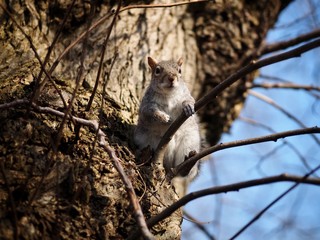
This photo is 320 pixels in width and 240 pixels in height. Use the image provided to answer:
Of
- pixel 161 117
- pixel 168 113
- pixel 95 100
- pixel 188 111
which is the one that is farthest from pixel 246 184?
pixel 168 113

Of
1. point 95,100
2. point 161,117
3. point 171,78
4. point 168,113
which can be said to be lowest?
point 95,100

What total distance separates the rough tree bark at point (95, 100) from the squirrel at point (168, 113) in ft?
0.43

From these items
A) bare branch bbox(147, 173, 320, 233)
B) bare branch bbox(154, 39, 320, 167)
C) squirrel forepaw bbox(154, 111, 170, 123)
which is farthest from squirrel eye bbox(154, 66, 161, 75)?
bare branch bbox(147, 173, 320, 233)

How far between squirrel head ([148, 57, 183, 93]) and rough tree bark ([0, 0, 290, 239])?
0.16 metres

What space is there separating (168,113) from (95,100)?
Result: 0.73 meters

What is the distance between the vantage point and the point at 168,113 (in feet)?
11.7

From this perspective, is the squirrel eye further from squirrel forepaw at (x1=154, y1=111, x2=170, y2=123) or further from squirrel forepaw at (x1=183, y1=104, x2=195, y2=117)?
squirrel forepaw at (x1=183, y1=104, x2=195, y2=117)

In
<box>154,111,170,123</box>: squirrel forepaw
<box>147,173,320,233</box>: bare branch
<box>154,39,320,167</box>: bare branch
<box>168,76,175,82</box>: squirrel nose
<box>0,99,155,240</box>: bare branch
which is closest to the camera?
<box>147,173,320,233</box>: bare branch

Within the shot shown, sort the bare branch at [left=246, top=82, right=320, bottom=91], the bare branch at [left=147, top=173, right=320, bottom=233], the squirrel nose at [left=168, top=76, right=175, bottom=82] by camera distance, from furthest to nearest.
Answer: the bare branch at [left=246, top=82, right=320, bottom=91] < the squirrel nose at [left=168, top=76, right=175, bottom=82] < the bare branch at [left=147, top=173, right=320, bottom=233]

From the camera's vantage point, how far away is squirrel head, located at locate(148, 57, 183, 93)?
11.6 feet

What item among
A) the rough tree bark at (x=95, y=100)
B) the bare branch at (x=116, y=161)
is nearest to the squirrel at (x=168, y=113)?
the rough tree bark at (x=95, y=100)

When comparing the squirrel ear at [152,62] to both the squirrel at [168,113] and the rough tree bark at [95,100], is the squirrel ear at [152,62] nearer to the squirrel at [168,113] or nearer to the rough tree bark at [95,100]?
the squirrel at [168,113]

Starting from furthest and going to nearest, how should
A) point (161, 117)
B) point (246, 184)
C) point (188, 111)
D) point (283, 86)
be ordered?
point (283, 86) < point (161, 117) < point (188, 111) < point (246, 184)

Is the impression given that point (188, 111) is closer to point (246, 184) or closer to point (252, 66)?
point (252, 66)
